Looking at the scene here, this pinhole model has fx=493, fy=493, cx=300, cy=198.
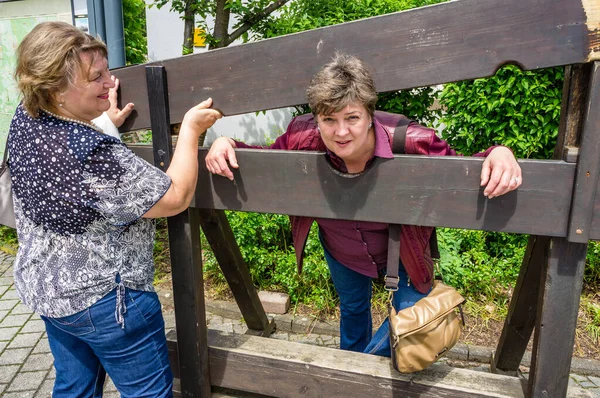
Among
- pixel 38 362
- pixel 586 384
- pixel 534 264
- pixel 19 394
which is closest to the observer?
pixel 534 264

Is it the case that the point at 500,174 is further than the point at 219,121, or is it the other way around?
the point at 219,121

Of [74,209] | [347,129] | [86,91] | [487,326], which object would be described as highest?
[86,91]

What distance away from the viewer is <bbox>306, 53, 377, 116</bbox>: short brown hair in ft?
5.98

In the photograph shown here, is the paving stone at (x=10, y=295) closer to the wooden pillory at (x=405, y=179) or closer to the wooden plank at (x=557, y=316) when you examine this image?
the wooden pillory at (x=405, y=179)

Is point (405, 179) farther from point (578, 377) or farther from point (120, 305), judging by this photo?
point (578, 377)

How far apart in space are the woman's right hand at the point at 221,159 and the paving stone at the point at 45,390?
77.6 inches

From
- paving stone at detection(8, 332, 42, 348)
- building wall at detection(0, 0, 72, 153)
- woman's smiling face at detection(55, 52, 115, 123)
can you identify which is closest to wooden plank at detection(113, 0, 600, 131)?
woman's smiling face at detection(55, 52, 115, 123)

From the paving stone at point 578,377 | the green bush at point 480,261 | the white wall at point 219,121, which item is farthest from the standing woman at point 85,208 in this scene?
the white wall at point 219,121

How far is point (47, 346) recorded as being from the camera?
3.61 metres

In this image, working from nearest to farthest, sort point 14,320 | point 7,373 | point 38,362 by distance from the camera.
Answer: point 7,373 < point 38,362 < point 14,320

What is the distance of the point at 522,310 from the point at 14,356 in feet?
11.0

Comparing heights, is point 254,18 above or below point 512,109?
above

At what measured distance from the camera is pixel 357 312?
2807 millimetres

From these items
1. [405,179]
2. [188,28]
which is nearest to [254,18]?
[188,28]
